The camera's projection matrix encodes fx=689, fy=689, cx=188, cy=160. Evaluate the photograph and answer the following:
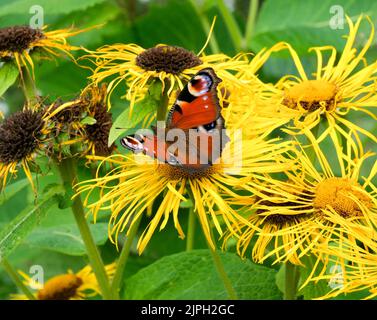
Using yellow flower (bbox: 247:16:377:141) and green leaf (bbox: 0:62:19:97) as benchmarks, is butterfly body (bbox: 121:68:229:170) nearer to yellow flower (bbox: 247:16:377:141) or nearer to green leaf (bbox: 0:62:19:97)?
yellow flower (bbox: 247:16:377:141)

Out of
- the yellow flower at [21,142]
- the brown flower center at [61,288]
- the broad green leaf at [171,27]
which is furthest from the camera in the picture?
the broad green leaf at [171,27]

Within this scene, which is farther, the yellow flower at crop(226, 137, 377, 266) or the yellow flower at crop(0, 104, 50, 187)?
the yellow flower at crop(0, 104, 50, 187)

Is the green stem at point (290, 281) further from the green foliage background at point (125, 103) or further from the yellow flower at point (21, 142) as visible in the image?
the yellow flower at point (21, 142)

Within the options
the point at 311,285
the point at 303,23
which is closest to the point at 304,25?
the point at 303,23

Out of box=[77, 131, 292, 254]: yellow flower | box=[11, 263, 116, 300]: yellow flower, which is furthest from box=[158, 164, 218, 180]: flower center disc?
box=[11, 263, 116, 300]: yellow flower

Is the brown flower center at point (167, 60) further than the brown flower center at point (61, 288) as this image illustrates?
No

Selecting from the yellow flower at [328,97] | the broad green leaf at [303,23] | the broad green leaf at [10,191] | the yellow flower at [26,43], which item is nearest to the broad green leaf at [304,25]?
the broad green leaf at [303,23]

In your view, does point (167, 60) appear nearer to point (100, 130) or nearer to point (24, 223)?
point (100, 130)
